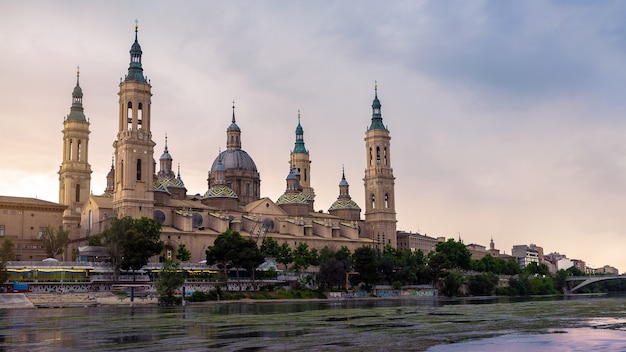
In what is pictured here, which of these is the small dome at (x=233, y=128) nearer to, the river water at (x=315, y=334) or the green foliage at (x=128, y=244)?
the green foliage at (x=128, y=244)

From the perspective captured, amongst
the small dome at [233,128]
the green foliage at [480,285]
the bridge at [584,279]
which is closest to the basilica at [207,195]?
the small dome at [233,128]

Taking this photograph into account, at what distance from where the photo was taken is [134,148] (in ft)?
374

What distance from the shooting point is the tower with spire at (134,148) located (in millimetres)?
112062

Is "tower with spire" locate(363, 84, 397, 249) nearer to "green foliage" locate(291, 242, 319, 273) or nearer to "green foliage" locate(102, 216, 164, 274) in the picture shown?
"green foliage" locate(291, 242, 319, 273)

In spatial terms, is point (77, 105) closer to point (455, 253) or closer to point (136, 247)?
point (136, 247)

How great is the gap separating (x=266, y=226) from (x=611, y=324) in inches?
3640

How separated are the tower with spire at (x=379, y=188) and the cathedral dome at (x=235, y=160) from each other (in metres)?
25.3

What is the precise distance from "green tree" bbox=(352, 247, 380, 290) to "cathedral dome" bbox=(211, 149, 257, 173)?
3994cm

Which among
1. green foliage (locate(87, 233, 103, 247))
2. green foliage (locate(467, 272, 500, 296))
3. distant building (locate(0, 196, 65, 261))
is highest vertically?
distant building (locate(0, 196, 65, 261))

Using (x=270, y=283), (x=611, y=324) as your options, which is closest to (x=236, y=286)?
(x=270, y=283)

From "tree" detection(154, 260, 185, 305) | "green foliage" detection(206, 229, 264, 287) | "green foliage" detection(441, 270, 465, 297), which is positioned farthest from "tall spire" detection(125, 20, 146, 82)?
"green foliage" detection(441, 270, 465, 297)

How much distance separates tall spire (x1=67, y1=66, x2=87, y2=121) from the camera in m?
131

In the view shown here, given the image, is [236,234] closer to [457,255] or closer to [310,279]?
[310,279]

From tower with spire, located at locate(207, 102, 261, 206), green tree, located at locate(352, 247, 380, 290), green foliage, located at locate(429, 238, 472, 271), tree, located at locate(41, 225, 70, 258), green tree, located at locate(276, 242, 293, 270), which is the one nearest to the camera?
tree, located at locate(41, 225, 70, 258)
